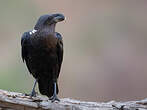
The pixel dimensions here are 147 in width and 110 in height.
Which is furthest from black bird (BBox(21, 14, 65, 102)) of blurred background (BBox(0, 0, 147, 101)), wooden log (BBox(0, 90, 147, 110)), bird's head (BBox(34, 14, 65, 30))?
blurred background (BBox(0, 0, 147, 101))

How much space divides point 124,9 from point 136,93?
140 inches

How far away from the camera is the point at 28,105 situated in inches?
250

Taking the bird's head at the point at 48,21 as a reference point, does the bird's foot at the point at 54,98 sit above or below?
below

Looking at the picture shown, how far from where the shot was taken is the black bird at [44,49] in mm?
6648

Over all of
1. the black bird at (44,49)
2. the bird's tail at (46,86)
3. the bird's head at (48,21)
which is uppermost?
the bird's head at (48,21)

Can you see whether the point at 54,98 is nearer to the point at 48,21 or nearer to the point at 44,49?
the point at 44,49

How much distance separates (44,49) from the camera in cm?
667

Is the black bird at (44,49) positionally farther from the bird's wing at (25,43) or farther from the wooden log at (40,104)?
the wooden log at (40,104)

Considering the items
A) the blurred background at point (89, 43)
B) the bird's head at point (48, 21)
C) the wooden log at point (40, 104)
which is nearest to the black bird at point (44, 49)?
the bird's head at point (48, 21)

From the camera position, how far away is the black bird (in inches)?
262

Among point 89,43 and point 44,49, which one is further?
point 89,43

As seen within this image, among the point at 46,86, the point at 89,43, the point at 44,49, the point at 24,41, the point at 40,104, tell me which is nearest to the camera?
the point at 40,104

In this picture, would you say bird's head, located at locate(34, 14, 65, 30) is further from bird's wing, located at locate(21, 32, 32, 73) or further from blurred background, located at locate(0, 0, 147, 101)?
blurred background, located at locate(0, 0, 147, 101)

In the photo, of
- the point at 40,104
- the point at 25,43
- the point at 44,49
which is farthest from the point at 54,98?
the point at 25,43
